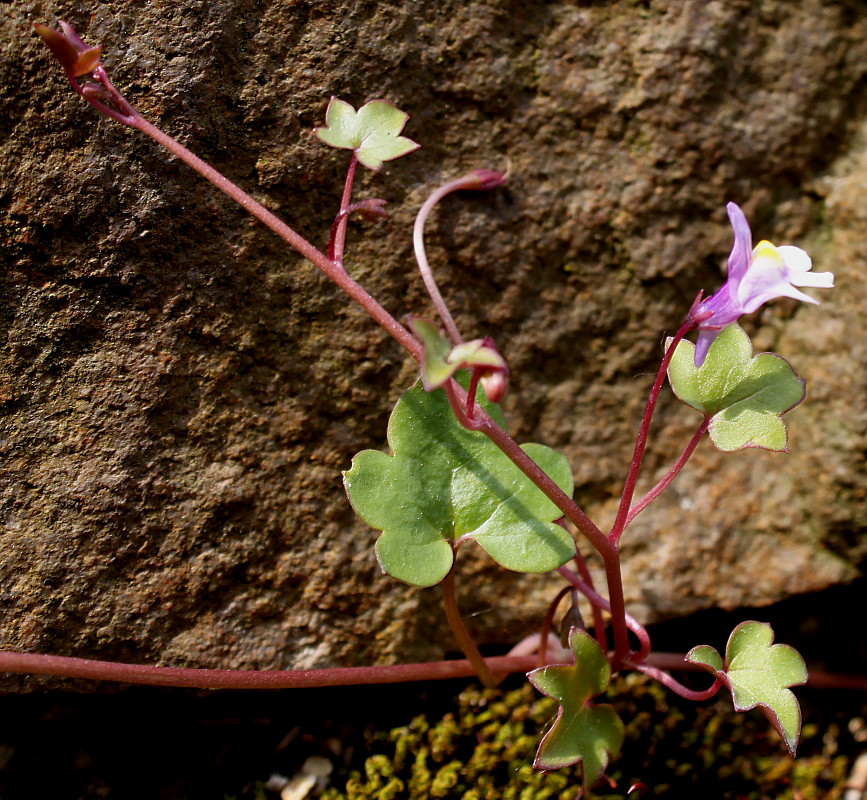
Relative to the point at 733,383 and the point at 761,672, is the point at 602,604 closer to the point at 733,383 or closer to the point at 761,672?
the point at 761,672

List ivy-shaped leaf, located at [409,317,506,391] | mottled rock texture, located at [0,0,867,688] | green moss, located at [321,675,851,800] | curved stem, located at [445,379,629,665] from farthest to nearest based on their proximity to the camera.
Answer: green moss, located at [321,675,851,800] < mottled rock texture, located at [0,0,867,688] < curved stem, located at [445,379,629,665] < ivy-shaped leaf, located at [409,317,506,391]

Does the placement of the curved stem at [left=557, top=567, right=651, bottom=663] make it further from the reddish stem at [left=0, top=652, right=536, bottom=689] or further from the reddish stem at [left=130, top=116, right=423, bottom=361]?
the reddish stem at [left=130, top=116, right=423, bottom=361]

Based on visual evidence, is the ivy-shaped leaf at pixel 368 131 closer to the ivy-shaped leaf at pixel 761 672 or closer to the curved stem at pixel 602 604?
the curved stem at pixel 602 604

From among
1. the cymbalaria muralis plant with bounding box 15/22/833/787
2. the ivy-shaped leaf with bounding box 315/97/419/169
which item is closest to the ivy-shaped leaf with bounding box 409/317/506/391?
the cymbalaria muralis plant with bounding box 15/22/833/787

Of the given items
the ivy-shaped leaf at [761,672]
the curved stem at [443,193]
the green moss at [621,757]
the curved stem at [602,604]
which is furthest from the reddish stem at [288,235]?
the green moss at [621,757]

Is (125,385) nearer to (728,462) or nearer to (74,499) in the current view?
(74,499)

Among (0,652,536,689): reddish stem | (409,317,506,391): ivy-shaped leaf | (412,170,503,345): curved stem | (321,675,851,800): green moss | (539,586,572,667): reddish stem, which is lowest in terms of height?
(321,675,851,800): green moss

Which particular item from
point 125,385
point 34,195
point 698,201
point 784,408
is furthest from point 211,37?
point 784,408

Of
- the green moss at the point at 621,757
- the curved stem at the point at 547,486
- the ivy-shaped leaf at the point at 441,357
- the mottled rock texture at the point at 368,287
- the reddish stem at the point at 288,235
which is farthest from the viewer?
the green moss at the point at 621,757
